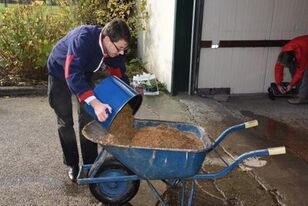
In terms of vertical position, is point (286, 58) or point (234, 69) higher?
point (286, 58)

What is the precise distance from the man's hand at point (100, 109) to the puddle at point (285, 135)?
2831mm

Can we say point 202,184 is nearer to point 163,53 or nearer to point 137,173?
point 137,173

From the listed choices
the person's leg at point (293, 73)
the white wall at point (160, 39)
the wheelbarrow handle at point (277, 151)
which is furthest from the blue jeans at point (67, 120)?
the person's leg at point (293, 73)

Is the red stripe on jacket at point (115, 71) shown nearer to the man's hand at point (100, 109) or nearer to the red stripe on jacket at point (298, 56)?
the man's hand at point (100, 109)

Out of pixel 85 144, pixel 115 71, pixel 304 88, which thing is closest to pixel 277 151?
pixel 115 71

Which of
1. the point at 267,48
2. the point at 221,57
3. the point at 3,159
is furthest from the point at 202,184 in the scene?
the point at 267,48

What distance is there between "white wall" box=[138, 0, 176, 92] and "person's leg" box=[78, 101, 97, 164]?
3292 mm

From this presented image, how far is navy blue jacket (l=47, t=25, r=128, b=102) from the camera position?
3.50 m

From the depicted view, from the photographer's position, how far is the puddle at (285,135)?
17.7 ft

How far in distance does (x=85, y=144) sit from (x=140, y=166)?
1059 millimetres

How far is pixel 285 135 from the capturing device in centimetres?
589

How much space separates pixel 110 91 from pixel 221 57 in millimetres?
4234

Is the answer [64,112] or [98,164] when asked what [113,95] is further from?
[64,112]

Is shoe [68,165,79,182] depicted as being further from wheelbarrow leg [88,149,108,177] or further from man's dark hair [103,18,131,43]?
man's dark hair [103,18,131,43]
